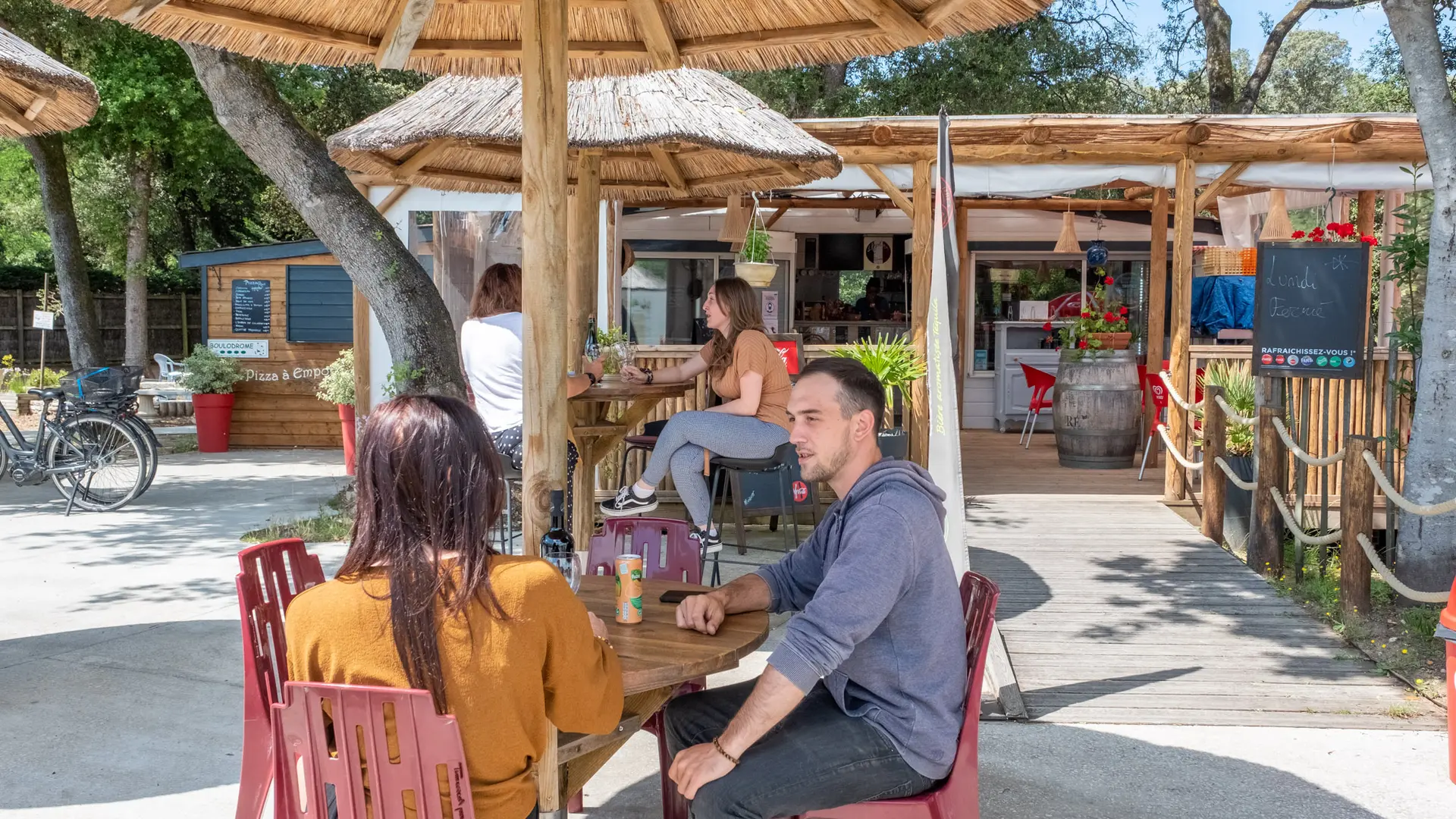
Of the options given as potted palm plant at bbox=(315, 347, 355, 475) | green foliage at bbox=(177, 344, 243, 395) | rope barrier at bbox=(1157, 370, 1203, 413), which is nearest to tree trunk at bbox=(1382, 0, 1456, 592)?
rope barrier at bbox=(1157, 370, 1203, 413)

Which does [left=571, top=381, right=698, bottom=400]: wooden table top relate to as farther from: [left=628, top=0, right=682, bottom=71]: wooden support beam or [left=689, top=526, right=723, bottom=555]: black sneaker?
[left=628, top=0, right=682, bottom=71]: wooden support beam

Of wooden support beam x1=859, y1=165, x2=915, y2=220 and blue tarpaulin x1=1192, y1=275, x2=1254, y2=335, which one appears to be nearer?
wooden support beam x1=859, y1=165, x2=915, y2=220

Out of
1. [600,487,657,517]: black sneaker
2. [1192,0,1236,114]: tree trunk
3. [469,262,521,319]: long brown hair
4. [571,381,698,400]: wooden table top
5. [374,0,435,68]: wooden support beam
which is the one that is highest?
[1192,0,1236,114]: tree trunk

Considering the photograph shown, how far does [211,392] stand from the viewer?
12.9 m

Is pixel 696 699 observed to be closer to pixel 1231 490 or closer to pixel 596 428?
pixel 596 428

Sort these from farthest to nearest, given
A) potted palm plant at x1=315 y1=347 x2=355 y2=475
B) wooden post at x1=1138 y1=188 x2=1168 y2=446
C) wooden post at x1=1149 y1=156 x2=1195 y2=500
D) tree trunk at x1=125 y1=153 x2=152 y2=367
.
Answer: tree trunk at x1=125 y1=153 x2=152 y2=367
potted palm plant at x1=315 y1=347 x2=355 y2=475
wooden post at x1=1138 y1=188 x2=1168 y2=446
wooden post at x1=1149 y1=156 x2=1195 y2=500

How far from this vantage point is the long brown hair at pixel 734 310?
5.97 metres

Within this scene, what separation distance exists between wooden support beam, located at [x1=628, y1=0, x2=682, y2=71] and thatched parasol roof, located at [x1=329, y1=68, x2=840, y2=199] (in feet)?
6.20

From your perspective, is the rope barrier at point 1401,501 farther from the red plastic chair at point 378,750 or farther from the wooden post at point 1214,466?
the red plastic chair at point 378,750

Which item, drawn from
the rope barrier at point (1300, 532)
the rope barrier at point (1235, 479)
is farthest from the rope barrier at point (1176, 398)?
the rope barrier at point (1300, 532)

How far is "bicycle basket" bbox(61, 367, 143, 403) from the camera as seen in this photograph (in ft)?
30.3

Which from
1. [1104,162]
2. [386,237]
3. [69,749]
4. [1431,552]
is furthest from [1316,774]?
[386,237]

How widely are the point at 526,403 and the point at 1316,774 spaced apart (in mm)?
2859

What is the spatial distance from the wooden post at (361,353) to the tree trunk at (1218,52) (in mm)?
12264
